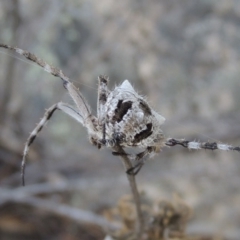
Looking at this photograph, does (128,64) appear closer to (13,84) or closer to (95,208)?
(13,84)

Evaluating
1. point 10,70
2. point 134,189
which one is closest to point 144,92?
point 10,70

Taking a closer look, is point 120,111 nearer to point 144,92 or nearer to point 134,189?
point 134,189

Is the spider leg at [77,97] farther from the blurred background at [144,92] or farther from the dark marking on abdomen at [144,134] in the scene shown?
the blurred background at [144,92]

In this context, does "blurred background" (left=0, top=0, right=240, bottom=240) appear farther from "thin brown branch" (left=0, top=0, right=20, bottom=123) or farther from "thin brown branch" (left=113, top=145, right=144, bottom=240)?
"thin brown branch" (left=113, top=145, right=144, bottom=240)

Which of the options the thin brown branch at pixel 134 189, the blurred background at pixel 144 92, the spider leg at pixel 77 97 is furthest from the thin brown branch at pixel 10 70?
the thin brown branch at pixel 134 189

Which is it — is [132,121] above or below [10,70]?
below

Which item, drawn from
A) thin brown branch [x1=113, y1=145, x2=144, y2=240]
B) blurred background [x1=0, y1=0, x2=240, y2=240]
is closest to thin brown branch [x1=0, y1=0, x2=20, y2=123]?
blurred background [x1=0, y1=0, x2=240, y2=240]

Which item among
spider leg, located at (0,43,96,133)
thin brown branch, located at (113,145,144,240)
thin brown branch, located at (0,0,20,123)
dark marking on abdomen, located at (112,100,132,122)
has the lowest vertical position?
thin brown branch, located at (113,145,144,240)

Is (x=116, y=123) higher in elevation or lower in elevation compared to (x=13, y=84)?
lower

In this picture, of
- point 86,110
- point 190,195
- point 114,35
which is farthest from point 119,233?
point 114,35
